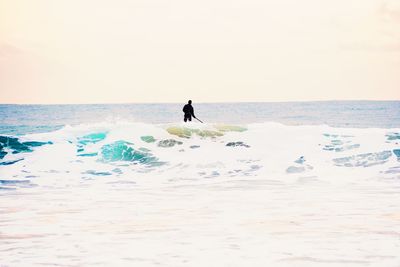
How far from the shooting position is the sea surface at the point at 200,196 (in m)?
7.42

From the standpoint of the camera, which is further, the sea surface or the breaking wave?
the breaking wave

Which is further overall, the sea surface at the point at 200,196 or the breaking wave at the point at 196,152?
the breaking wave at the point at 196,152

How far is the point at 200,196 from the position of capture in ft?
41.6

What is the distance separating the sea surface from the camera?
24.3 feet

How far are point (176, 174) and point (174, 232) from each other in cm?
895

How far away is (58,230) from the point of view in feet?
29.0

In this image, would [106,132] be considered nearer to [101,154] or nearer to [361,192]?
[101,154]

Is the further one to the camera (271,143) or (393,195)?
(271,143)

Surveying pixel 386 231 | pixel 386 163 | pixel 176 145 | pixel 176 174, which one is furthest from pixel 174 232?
pixel 176 145

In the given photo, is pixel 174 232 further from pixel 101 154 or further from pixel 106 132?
pixel 106 132

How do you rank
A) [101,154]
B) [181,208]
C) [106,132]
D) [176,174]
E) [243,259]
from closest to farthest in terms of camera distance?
[243,259] < [181,208] < [176,174] < [101,154] < [106,132]

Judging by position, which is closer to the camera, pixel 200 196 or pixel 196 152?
pixel 200 196

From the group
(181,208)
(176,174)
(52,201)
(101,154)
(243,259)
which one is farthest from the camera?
(101,154)

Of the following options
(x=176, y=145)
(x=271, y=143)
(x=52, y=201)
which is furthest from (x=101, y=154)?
(x=52, y=201)
